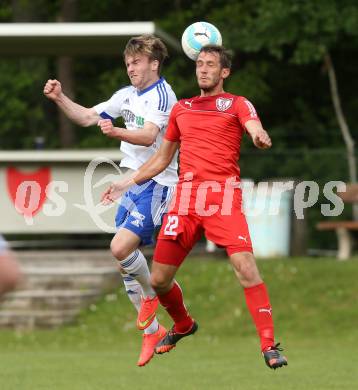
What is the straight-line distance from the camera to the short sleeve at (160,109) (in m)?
9.62

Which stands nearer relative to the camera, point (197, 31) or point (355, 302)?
point (197, 31)

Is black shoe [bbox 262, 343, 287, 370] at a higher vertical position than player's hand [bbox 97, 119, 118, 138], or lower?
lower

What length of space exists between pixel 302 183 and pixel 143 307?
1150 cm

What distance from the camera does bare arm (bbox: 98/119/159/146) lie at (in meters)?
9.07

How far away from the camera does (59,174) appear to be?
18.6 meters

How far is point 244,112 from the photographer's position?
8.96m

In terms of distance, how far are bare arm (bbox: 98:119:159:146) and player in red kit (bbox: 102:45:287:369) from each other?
143mm

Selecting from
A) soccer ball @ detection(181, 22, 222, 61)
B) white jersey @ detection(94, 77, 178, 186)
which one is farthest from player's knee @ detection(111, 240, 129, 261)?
soccer ball @ detection(181, 22, 222, 61)

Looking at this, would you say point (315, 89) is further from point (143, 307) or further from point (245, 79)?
point (143, 307)

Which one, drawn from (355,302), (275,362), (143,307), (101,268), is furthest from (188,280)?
(275,362)

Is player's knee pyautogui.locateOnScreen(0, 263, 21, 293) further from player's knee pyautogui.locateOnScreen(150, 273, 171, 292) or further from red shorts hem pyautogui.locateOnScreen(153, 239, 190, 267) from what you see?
player's knee pyautogui.locateOnScreen(150, 273, 171, 292)

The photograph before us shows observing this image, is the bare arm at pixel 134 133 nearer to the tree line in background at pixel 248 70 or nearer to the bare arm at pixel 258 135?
the bare arm at pixel 258 135

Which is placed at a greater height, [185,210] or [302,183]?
[185,210]

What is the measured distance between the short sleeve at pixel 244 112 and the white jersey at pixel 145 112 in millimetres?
814
